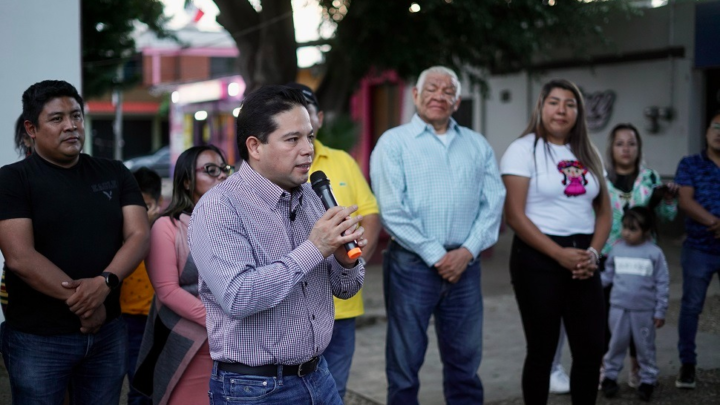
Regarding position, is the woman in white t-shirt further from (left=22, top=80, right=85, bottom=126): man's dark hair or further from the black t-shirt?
(left=22, top=80, right=85, bottom=126): man's dark hair

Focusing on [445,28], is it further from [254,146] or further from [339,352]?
[254,146]

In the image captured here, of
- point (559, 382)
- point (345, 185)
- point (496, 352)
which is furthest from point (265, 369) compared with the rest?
point (496, 352)

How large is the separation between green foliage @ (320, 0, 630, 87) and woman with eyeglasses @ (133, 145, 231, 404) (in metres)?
7.46

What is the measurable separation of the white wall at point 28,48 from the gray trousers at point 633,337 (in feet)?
13.6

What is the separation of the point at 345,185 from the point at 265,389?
2.04 m

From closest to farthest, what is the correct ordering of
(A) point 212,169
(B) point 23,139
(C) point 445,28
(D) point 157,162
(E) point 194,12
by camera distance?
(B) point 23,139 → (A) point 212,169 → (C) point 445,28 → (E) point 194,12 → (D) point 157,162

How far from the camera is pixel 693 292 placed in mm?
5930

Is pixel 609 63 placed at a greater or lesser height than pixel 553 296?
greater

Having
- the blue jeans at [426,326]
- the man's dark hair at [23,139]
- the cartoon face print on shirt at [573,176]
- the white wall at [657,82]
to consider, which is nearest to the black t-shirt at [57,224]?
the man's dark hair at [23,139]

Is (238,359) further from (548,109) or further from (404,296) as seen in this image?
(548,109)

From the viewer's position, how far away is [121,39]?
54.5 ft

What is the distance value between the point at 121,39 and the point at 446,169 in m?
13.5

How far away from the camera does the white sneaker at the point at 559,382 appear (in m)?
5.86

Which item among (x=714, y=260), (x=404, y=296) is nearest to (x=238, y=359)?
(x=404, y=296)
